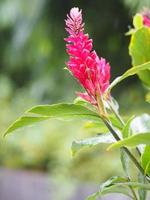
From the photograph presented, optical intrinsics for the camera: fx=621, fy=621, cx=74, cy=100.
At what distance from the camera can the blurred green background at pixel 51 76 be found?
2783 millimetres

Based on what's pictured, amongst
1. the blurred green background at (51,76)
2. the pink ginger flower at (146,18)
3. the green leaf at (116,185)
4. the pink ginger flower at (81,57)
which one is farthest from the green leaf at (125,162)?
the blurred green background at (51,76)

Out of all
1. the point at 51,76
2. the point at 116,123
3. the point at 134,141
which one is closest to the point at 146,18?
the point at 116,123

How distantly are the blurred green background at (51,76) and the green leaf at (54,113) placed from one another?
1498 mm

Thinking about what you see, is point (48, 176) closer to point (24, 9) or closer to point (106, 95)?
point (24, 9)

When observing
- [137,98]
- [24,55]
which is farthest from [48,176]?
[24,55]

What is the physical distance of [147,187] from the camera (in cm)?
73

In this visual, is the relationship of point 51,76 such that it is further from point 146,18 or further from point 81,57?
point 81,57

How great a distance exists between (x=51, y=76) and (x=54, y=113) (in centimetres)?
298

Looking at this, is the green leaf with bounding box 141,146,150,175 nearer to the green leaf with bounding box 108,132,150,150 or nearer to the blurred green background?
the green leaf with bounding box 108,132,150,150

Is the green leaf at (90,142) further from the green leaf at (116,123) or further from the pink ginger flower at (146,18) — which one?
the pink ginger flower at (146,18)

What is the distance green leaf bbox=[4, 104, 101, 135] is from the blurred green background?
4.91ft

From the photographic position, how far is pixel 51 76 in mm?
3707

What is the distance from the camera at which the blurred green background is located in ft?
9.13

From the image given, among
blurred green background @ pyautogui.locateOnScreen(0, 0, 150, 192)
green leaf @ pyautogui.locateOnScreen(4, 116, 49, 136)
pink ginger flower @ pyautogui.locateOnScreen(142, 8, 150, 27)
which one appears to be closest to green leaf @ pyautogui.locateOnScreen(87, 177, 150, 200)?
green leaf @ pyautogui.locateOnScreen(4, 116, 49, 136)
